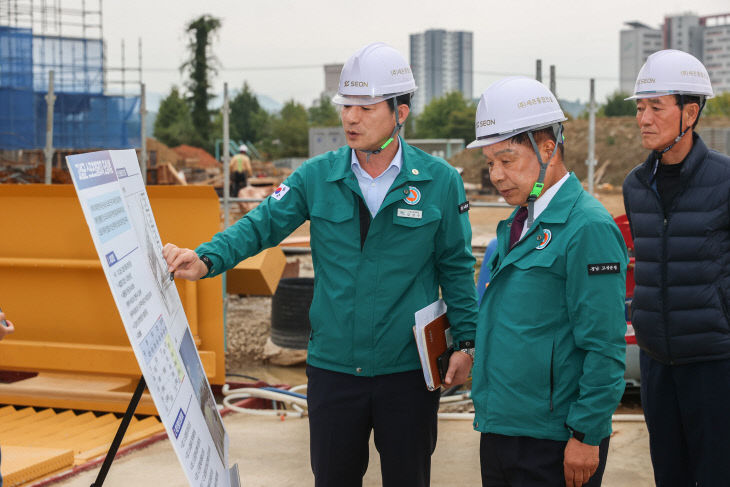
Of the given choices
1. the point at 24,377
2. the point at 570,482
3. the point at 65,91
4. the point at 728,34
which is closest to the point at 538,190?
the point at 570,482

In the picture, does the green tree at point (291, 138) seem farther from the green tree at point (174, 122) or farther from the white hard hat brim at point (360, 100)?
the white hard hat brim at point (360, 100)

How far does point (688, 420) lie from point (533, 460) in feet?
3.54

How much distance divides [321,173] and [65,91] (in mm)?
29456

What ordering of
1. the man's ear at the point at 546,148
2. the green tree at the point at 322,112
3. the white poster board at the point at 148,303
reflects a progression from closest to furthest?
the white poster board at the point at 148,303 < the man's ear at the point at 546,148 < the green tree at the point at 322,112

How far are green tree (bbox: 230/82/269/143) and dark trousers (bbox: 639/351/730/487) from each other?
2881 inches

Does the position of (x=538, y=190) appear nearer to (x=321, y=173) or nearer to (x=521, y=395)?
(x=521, y=395)

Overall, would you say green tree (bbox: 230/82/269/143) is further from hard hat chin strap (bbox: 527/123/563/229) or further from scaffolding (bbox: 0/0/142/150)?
hard hat chin strap (bbox: 527/123/563/229)

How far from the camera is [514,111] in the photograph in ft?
8.71

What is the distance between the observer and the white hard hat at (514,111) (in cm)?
264

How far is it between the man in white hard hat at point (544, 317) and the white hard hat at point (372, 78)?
0.54m

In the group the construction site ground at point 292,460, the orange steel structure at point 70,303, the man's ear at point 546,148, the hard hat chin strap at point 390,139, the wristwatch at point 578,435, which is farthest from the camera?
the orange steel structure at point 70,303

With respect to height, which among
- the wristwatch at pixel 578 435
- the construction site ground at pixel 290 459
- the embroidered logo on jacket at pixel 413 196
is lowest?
the construction site ground at pixel 290 459

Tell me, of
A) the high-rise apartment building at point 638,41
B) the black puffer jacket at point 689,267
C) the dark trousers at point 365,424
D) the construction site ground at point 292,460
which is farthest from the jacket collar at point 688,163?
the high-rise apartment building at point 638,41

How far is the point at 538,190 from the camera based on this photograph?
2631 millimetres
